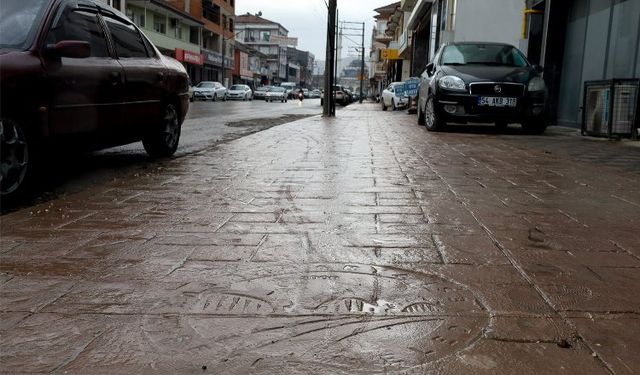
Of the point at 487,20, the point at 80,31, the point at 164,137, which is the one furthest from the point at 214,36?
the point at 80,31

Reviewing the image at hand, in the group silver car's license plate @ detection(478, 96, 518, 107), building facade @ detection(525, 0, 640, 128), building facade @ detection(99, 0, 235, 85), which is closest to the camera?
silver car's license plate @ detection(478, 96, 518, 107)

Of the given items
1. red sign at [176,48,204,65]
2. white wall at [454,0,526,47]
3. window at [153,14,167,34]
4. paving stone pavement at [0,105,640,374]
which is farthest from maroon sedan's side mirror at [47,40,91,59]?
red sign at [176,48,204,65]

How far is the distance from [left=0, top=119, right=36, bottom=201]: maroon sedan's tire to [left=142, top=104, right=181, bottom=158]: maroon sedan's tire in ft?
7.58

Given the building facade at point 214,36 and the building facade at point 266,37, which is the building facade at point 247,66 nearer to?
the building facade at point 214,36

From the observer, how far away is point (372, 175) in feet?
18.7

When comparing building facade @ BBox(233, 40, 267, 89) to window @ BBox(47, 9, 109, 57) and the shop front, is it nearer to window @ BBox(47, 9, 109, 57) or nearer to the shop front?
the shop front

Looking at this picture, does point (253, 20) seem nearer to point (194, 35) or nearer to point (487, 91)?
point (194, 35)

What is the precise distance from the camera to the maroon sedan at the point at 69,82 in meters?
→ 4.12

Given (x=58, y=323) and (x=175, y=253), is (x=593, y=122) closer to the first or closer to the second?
(x=175, y=253)

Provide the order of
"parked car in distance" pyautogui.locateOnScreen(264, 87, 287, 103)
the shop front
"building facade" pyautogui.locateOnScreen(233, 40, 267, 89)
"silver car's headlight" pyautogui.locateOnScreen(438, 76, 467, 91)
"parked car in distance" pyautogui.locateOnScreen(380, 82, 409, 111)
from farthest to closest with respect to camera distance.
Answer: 1. "building facade" pyautogui.locateOnScreen(233, 40, 267, 89)
2. the shop front
3. "parked car in distance" pyautogui.locateOnScreen(264, 87, 287, 103)
4. "parked car in distance" pyautogui.locateOnScreen(380, 82, 409, 111)
5. "silver car's headlight" pyautogui.locateOnScreen(438, 76, 467, 91)

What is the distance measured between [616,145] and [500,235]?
6.47m

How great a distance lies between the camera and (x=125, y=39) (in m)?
5.87

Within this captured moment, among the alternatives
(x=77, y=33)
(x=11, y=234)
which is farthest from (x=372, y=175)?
(x=11, y=234)

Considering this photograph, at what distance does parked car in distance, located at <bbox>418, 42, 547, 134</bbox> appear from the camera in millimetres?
9906
